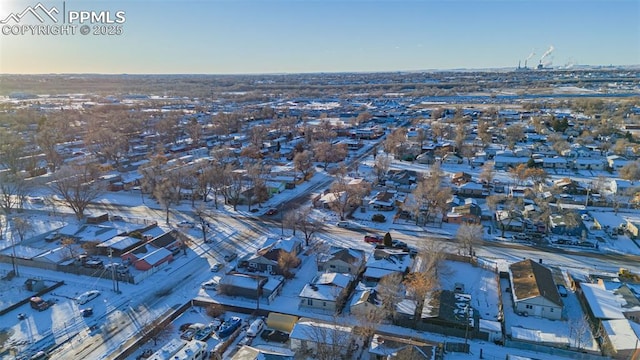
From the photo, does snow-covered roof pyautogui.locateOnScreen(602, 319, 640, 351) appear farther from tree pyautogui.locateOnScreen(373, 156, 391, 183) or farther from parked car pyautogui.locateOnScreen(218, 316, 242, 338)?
tree pyautogui.locateOnScreen(373, 156, 391, 183)

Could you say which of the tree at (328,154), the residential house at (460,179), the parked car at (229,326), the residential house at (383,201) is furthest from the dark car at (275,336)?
the tree at (328,154)

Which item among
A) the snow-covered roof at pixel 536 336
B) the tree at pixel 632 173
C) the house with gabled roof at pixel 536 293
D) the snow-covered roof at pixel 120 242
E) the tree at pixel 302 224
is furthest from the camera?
the tree at pixel 632 173

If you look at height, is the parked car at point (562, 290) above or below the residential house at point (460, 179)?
below

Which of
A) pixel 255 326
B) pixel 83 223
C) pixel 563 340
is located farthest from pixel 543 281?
pixel 83 223

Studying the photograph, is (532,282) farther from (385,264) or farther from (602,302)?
(385,264)

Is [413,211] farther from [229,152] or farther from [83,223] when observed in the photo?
[229,152]

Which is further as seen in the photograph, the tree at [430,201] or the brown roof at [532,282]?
the tree at [430,201]

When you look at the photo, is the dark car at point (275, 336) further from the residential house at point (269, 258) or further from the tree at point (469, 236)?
the tree at point (469, 236)
